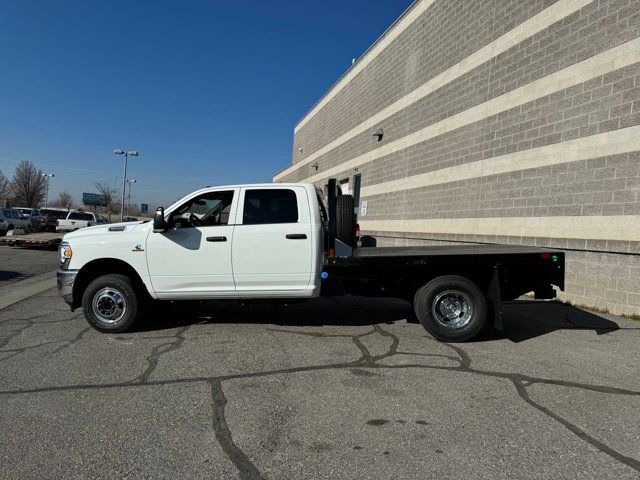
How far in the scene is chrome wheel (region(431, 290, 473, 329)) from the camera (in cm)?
564

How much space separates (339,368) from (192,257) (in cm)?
254

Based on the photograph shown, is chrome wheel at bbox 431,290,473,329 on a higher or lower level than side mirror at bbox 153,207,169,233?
lower

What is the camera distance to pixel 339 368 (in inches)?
182

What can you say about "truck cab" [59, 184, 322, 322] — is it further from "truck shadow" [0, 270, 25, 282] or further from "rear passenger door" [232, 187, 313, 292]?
"truck shadow" [0, 270, 25, 282]

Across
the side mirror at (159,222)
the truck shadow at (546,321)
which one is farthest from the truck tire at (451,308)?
the side mirror at (159,222)

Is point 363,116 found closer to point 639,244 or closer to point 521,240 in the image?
point 521,240

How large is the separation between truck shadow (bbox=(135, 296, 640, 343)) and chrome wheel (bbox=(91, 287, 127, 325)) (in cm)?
40

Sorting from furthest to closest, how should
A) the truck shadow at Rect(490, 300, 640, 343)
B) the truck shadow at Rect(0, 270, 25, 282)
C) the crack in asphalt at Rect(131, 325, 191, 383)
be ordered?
the truck shadow at Rect(0, 270, 25, 282) < the truck shadow at Rect(490, 300, 640, 343) < the crack in asphalt at Rect(131, 325, 191, 383)

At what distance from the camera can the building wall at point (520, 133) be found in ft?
24.8

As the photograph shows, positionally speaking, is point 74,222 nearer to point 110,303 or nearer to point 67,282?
point 67,282

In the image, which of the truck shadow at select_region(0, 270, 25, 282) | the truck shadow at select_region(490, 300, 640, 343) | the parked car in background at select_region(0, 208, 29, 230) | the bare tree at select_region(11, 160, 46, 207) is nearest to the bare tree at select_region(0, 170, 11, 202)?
the bare tree at select_region(11, 160, 46, 207)

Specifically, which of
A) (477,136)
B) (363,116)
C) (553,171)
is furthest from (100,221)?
(553,171)

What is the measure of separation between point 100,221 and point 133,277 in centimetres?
3521

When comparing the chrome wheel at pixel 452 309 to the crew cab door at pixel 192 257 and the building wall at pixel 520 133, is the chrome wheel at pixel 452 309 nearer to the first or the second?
the crew cab door at pixel 192 257
